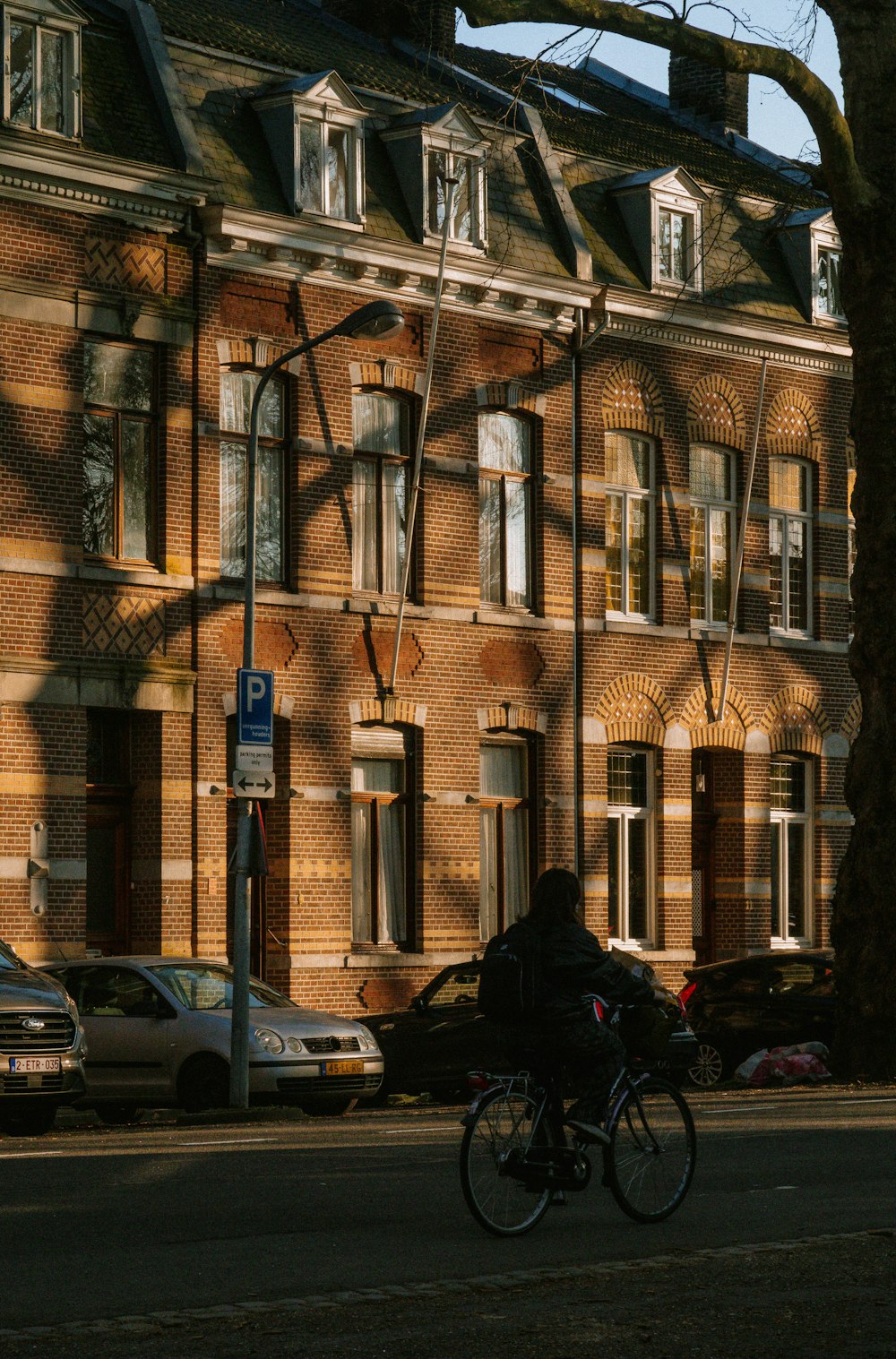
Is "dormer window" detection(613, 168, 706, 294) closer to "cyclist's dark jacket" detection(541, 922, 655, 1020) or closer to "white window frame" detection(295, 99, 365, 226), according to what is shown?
"white window frame" detection(295, 99, 365, 226)

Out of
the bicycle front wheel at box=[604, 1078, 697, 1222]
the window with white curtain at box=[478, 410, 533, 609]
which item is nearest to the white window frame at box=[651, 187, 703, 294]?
the window with white curtain at box=[478, 410, 533, 609]

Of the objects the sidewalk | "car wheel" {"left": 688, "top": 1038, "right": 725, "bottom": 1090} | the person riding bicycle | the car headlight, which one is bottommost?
"car wheel" {"left": 688, "top": 1038, "right": 725, "bottom": 1090}

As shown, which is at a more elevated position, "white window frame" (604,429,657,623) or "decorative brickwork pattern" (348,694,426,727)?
"white window frame" (604,429,657,623)

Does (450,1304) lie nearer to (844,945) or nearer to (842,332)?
(844,945)

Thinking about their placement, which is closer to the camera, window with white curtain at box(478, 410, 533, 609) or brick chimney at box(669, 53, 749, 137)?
window with white curtain at box(478, 410, 533, 609)

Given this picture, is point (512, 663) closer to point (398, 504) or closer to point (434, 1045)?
point (398, 504)

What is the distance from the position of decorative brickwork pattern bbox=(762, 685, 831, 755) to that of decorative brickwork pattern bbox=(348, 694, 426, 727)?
651cm

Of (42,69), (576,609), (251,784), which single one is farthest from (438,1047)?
(42,69)

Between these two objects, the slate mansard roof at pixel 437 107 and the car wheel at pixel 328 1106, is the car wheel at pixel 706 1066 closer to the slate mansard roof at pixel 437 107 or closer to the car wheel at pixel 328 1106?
the car wheel at pixel 328 1106

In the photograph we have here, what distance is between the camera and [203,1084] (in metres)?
19.7

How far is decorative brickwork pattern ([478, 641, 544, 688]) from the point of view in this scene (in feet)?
92.4

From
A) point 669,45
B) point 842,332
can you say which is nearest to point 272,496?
point 669,45

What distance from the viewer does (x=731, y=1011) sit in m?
24.5

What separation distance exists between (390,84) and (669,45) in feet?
31.7
